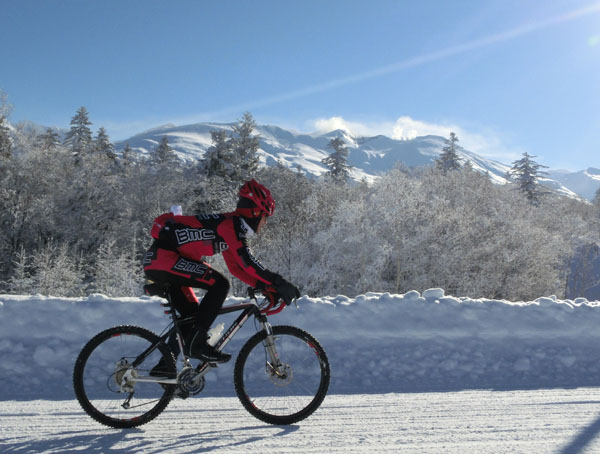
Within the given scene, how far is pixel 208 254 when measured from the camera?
3.81m

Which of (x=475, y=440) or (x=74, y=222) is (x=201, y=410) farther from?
(x=74, y=222)

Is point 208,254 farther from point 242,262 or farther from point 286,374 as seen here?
point 286,374

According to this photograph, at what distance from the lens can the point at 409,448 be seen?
137 inches

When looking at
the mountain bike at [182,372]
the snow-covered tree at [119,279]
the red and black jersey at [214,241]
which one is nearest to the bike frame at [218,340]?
the mountain bike at [182,372]

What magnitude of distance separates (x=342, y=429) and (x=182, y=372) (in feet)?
4.72

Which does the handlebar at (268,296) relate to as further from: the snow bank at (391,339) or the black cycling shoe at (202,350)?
the snow bank at (391,339)

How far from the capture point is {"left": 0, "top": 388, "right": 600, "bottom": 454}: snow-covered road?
11.3ft

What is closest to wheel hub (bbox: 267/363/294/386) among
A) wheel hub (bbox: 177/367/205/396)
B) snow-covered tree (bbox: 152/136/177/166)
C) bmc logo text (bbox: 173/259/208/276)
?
wheel hub (bbox: 177/367/205/396)

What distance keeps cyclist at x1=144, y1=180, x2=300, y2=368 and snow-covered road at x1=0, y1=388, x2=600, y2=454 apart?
2.00ft

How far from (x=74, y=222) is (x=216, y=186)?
10918mm

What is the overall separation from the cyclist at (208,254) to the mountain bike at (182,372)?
0.39 feet

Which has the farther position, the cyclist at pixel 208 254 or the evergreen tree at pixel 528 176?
the evergreen tree at pixel 528 176

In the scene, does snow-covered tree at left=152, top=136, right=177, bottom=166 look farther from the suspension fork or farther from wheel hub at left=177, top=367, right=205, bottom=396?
wheel hub at left=177, top=367, right=205, bottom=396

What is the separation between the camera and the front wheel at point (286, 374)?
4.02 m
